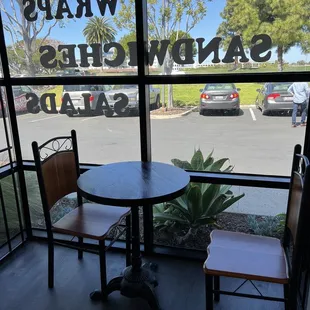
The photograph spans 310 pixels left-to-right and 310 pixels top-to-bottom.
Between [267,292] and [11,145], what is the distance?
2155mm

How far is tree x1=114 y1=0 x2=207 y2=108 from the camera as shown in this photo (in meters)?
1.89

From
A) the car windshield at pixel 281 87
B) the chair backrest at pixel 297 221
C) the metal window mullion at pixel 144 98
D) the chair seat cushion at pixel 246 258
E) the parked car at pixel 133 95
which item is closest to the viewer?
the chair backrest at pixel 297 221

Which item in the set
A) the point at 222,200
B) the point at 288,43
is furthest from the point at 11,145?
the point at 288,43

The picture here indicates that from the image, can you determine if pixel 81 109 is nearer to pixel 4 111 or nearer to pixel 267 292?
pixel 4 111

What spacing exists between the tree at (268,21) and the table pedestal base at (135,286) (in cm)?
152

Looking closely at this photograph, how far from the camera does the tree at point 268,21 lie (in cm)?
172

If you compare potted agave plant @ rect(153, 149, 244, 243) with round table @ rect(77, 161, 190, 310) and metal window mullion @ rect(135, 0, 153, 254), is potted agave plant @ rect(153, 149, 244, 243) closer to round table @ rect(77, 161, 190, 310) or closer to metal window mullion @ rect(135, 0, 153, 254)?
metal window mullion @ rect(135, 0, 153, 254)

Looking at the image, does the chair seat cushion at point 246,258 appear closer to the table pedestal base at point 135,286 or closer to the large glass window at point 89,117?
the table pedestal base at point 135,286

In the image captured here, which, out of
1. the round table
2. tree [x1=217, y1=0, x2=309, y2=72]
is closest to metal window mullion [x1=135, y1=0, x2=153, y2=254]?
the round table

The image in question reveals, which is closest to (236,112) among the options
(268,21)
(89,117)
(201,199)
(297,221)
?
(268,21)

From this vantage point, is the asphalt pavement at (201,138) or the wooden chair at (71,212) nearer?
the wooden chair at (71,212)

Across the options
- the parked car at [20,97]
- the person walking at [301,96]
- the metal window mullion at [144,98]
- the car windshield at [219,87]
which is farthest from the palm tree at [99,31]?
the person walking at [301,96]

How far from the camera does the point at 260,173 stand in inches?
80.2

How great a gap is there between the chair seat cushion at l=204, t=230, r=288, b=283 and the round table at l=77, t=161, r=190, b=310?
1.21ft
